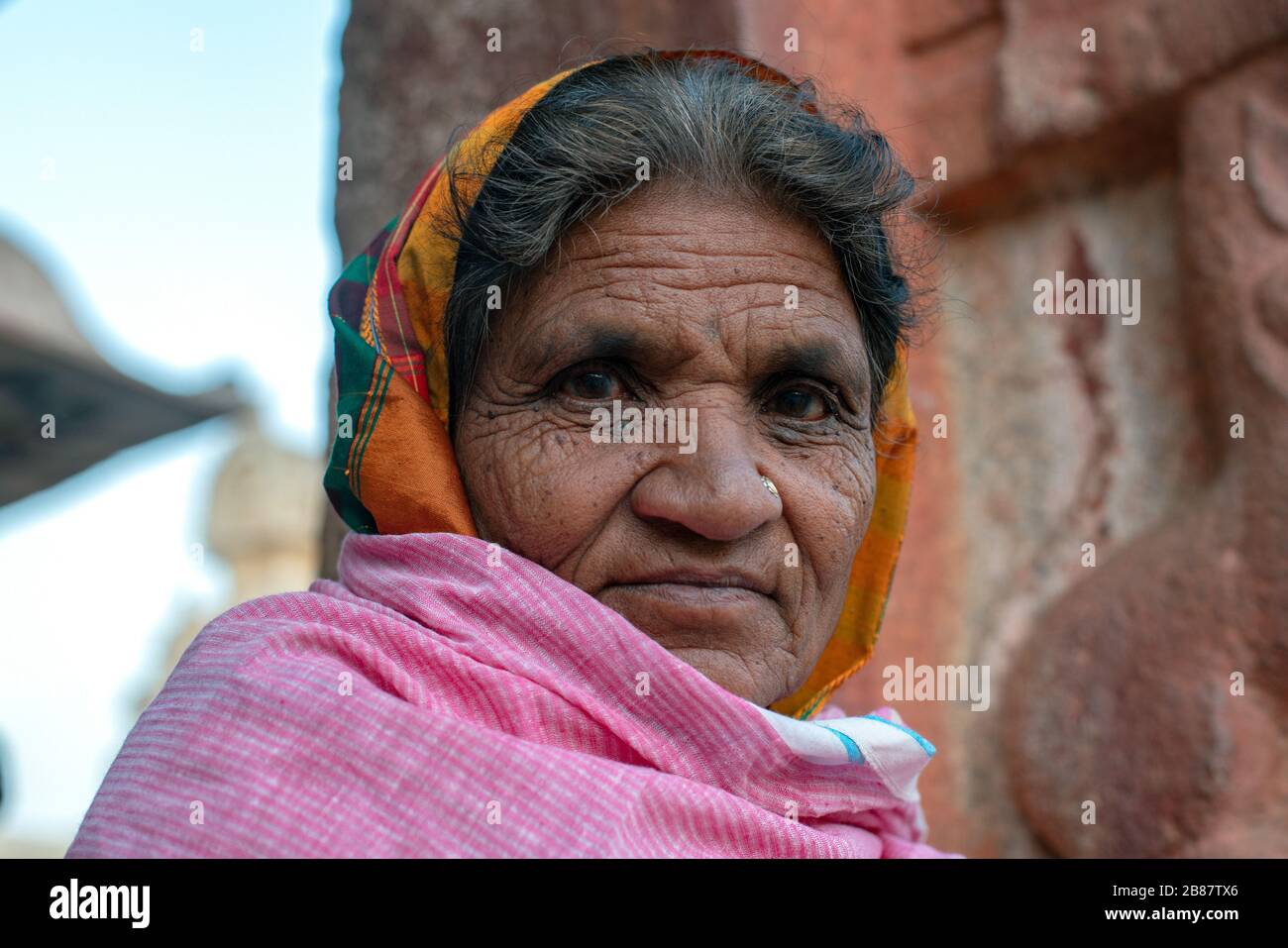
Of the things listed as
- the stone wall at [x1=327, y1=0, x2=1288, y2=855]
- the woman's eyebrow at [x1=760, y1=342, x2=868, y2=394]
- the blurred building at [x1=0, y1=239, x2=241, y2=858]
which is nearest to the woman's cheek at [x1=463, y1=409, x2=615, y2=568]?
the woman's eyebrow at [x1=760, y1=342, x2=868, y2=394]

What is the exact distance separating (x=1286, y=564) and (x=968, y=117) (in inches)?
56.8

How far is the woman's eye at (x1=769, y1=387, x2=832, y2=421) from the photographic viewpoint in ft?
5.94

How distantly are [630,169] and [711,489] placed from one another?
0.52m

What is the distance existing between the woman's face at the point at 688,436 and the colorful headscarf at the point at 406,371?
0.24ft

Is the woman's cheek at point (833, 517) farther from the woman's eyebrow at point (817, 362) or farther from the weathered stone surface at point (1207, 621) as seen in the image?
the weathered stone surface at point (1207, 621)

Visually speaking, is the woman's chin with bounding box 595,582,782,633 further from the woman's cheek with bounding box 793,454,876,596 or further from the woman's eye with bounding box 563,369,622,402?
the woman's eye with bounding box 563,369,622,402

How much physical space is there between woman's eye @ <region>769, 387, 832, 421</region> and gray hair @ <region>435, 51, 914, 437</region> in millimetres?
214

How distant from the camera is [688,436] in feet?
5.41

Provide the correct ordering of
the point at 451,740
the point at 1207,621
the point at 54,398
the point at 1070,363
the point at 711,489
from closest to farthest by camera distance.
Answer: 1. the point at 451,740
2. the point at 711,489
3. the point at 1207,621
4. the point at 1070,363
5. the point at 54,398

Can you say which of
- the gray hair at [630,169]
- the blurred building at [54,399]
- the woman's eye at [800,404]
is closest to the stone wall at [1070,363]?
the gray hair at [630,169]

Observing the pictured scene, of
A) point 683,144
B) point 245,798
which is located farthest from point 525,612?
point 683,144

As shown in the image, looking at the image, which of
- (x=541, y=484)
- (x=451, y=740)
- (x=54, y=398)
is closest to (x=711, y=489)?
(x=541, y=484)

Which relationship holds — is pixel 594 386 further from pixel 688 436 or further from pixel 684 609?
pixel 684 609

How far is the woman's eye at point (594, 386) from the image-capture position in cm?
173
